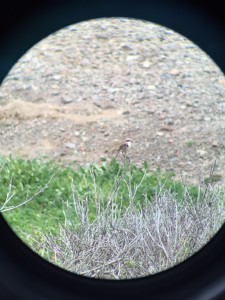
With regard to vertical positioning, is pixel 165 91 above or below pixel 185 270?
below

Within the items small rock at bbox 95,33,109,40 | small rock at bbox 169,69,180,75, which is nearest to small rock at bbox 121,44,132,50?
small rock at bbox 95,33,109,40

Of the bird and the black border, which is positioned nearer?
the black border

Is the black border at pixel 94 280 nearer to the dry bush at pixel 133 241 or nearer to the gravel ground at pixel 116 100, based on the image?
the dry bush at pixel 133 241

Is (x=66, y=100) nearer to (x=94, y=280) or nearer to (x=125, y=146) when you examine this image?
(x=125, y=146)

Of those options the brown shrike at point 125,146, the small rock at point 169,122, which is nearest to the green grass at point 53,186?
the brown shrike at point 125,146

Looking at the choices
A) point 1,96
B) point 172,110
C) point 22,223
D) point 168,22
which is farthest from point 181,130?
point 168,22

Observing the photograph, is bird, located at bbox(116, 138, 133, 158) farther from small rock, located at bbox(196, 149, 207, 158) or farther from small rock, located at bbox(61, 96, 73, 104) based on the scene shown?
small rock, located at bbox(61, 96, 73, 104)

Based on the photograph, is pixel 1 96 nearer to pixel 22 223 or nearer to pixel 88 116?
pixel 88 116
